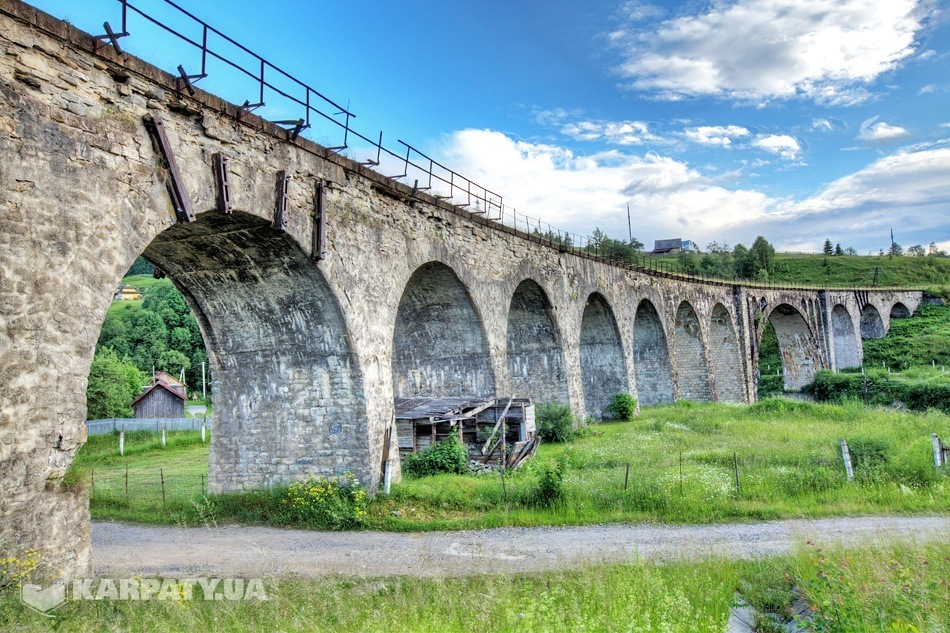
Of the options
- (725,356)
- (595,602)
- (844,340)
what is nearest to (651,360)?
(725,356)

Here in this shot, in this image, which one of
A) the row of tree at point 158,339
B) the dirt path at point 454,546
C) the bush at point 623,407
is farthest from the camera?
the row of tree at point 158,339

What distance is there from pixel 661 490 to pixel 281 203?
8.11m

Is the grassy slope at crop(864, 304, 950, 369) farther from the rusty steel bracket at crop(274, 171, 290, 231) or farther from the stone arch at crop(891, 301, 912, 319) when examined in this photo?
the rusty steel bracket at crop(274, 171, 290, 231)

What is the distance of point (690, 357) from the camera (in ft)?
108

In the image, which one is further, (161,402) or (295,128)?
(161,402)

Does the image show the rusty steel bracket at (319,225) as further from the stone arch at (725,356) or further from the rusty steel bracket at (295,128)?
the stone arch at (725,356)

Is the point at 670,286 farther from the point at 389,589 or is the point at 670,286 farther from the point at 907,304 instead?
the point at 907,304

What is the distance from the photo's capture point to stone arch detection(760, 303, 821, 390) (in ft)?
Answer: 141

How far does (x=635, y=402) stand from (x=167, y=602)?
67.8 ft

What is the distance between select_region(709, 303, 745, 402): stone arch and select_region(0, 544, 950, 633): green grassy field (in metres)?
28.8

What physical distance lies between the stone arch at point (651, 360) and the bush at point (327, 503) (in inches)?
799

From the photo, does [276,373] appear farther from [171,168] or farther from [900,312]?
[900,312]

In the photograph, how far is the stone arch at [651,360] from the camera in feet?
95.2

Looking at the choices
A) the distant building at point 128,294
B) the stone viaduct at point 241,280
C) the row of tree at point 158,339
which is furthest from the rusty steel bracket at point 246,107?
the distant building at point 128,294
